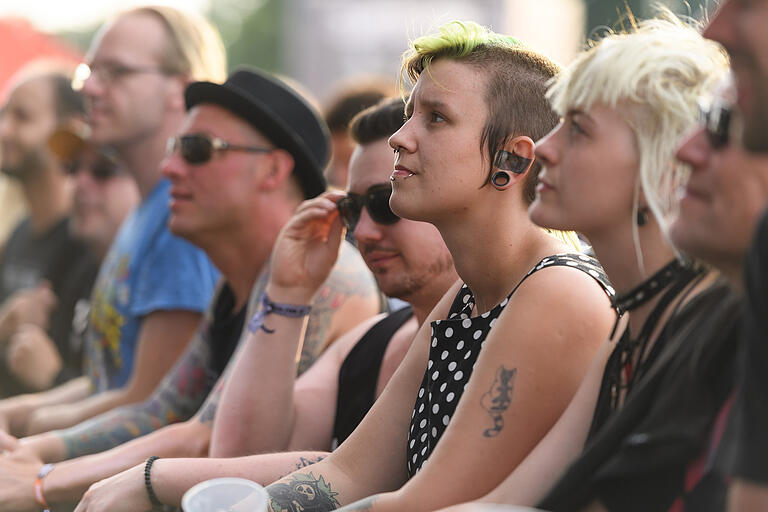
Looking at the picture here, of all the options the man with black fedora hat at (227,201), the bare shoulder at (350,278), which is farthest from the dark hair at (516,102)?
the man with black fedora hat at (227,201)

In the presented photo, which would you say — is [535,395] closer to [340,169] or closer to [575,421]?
[575,421]

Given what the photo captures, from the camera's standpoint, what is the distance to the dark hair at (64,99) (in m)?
6.63

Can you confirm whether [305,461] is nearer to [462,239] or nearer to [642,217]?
[462,239]

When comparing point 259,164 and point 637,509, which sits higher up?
point 259,164

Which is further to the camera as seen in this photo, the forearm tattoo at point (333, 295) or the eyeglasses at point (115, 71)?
the eyeglasses at point (115, 71)

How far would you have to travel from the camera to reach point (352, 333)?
3430 millimetres

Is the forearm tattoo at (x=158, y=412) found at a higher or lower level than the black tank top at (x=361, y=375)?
lower

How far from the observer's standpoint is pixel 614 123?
186cm

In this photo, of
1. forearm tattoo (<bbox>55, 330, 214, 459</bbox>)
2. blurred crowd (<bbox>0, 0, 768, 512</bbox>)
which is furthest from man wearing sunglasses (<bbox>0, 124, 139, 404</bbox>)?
forearm tattoo (<bbox>55, 330, 214, 459</bbox>)

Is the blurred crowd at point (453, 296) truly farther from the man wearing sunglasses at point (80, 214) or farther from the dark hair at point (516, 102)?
the man wearing sunglasses at point (80, 214)

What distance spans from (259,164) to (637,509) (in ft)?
9.00

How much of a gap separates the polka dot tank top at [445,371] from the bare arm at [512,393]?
15 centimetres

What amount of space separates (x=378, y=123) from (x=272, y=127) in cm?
100

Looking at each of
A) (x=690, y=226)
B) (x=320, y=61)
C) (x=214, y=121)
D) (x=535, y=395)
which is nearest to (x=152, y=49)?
(x=214, y=121)
